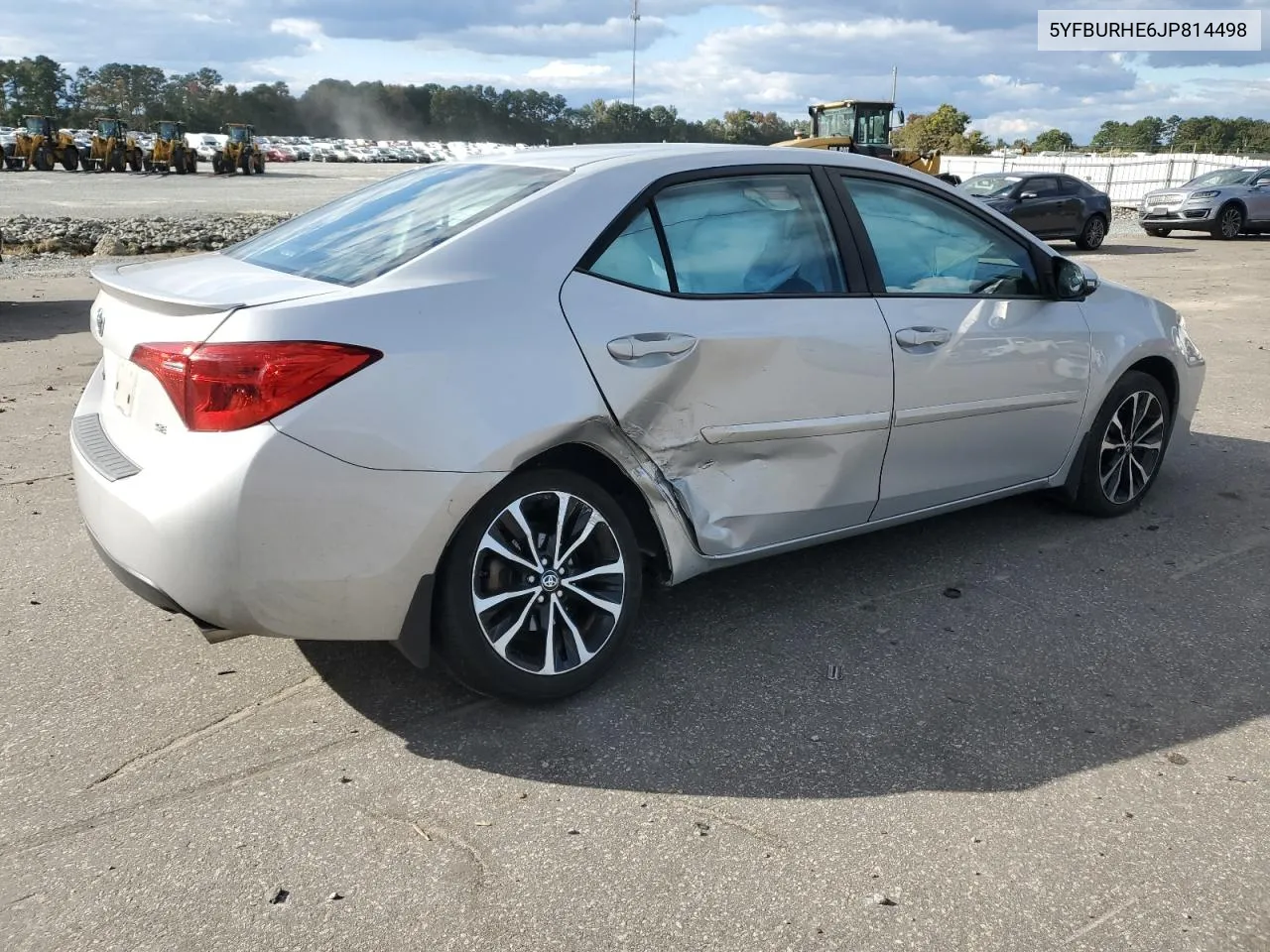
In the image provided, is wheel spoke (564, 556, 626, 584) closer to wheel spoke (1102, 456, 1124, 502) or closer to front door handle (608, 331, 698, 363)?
front door handle (608, 331, 698, 363)

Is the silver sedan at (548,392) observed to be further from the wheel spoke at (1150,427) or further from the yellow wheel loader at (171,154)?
the yellow wheel loader at (171,154)

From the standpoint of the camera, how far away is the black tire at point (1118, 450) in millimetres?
4930

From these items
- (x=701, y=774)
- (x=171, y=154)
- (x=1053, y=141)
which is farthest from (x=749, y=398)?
(x=1053, y=141)

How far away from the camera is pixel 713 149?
3.88 m

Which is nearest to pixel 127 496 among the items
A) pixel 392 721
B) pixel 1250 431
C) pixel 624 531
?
pixel 392 721

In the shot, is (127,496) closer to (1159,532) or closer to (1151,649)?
(1151,649)

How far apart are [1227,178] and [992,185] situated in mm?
7659

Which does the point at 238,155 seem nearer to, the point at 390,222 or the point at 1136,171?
the point at 1136,171

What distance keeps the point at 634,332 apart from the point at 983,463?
1.82 meters

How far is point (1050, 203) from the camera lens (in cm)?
2039

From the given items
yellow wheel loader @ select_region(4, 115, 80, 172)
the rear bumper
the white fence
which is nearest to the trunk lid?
the rear bumper

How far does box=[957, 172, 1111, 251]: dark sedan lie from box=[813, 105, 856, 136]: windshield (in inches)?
252

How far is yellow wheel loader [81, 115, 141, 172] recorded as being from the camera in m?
46.3

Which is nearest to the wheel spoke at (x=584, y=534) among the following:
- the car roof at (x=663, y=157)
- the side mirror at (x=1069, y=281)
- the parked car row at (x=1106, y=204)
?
the car roof at (x=663, y=157)
